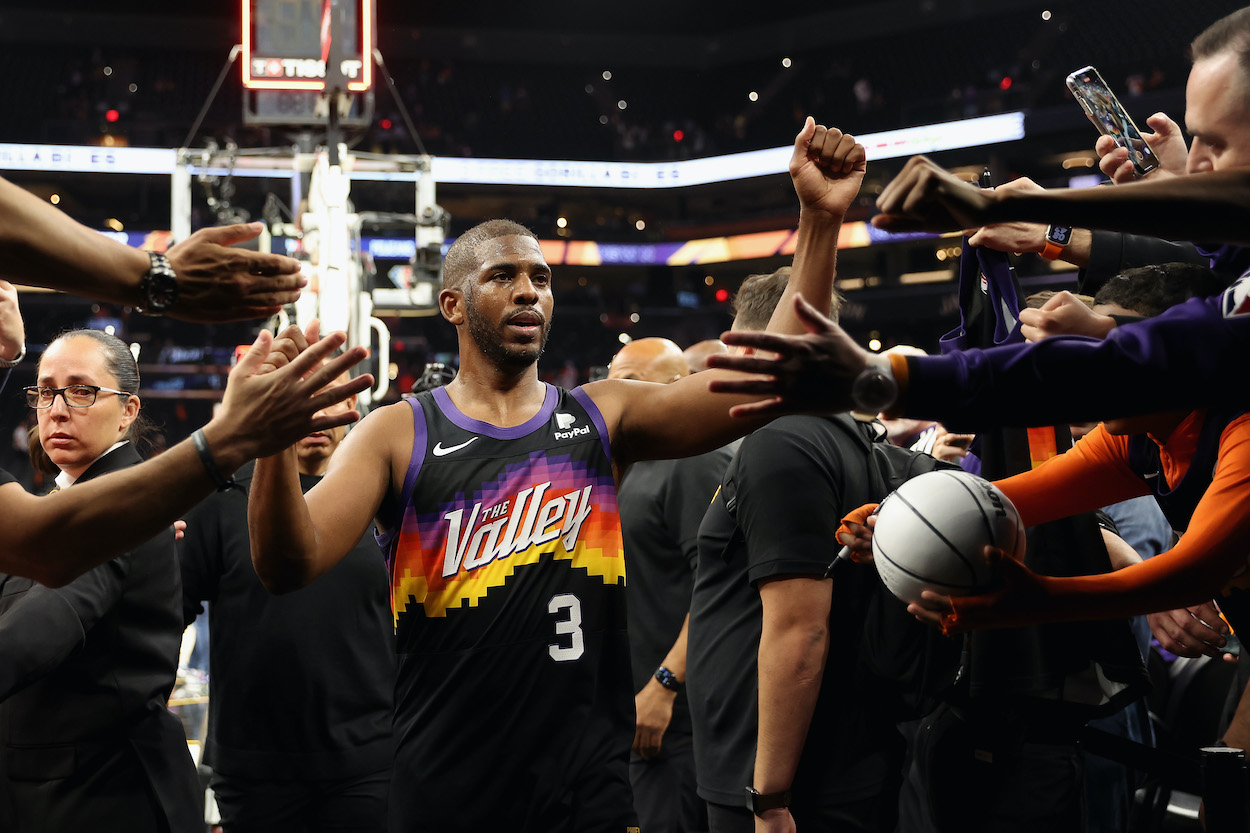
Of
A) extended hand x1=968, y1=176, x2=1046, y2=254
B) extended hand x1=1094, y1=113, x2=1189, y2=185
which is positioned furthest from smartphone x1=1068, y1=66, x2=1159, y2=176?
extended hand x1=968, y1=176, x2=1046, y2=254

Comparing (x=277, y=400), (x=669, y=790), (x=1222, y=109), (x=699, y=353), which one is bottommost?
(x=669, y=790)

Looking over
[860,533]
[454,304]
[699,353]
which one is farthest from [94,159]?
[860,533]

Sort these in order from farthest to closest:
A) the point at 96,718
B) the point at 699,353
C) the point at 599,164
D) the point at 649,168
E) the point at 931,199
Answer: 1. the point at 649,168
2. the point at 599,164
3. the point at 699,353
4. the point at 96,718
5. the point at 931,199

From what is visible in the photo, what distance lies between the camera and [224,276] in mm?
2029

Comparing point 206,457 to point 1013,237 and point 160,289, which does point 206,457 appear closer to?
point 160,289

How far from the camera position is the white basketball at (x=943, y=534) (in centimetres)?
227

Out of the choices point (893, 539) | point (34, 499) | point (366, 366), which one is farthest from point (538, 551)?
point (366, 366)

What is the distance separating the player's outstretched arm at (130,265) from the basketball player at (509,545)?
0.67 feet

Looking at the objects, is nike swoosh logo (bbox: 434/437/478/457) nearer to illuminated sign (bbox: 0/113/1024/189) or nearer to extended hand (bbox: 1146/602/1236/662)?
extended hand (bbox: 1146/602/1236/662)

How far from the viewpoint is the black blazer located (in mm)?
2871

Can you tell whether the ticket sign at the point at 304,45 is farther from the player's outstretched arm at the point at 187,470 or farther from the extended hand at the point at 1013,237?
the player's outstretched arm at the point at 187,470

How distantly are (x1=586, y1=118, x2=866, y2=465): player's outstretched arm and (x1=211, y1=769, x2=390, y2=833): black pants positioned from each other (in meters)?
1.72

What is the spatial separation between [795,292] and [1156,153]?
1384mm

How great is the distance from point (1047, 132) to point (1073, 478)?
819 inches
